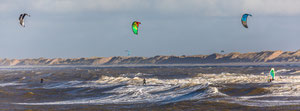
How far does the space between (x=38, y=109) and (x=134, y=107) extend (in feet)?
16.0

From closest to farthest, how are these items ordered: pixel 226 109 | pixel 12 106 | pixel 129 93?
1. pixel 226 109
2. pixel 12 106
3. pixel 129 93

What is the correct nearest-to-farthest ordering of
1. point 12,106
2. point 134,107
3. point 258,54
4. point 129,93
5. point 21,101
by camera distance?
point 134,107 < point 12,106 < point 21,101 < point 129,93 < point 258,54

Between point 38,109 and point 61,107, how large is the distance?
3.87ft

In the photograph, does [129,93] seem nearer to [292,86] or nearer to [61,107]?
[61,107]

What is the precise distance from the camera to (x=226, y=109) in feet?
68.1

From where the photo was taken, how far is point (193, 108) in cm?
2164

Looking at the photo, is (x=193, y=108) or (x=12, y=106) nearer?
(x=193, y=108)

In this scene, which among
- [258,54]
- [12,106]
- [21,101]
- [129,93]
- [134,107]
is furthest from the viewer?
[258,54]

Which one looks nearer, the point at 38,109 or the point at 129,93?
the point at 38,109

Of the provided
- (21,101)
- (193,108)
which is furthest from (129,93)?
(193,108)

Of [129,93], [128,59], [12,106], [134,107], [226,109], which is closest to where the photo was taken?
[226,109]

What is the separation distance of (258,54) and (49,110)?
391 feet

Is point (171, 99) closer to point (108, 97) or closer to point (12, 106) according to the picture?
point (108, 97)

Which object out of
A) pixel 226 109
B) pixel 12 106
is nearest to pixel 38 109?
pixel 12 106
